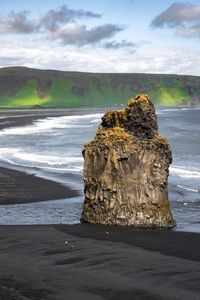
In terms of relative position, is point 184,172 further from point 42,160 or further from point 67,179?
point 42,160

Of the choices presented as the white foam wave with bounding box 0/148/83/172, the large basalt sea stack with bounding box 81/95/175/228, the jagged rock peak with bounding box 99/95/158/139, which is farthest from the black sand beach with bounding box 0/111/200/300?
the white foam wave with bounding box 0/148/83/172

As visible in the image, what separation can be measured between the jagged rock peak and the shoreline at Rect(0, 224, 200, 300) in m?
2.77

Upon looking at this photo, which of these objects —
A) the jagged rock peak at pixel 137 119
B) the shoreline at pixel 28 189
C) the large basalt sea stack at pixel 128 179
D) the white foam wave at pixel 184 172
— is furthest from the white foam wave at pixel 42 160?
the large basalt sea stack at pixel 128 179

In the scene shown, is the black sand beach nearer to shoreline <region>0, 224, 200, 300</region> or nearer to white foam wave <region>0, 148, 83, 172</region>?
shoreline <region>0, 224, 200, 300</region>

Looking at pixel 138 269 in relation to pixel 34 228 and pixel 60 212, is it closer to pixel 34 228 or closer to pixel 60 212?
pixel 34 228

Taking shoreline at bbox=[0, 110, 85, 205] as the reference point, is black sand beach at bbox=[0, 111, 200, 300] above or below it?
above

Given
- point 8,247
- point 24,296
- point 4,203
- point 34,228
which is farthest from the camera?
point 4,203

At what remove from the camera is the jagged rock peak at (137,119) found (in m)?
12.4

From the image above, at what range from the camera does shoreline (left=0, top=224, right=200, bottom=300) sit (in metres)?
7.13

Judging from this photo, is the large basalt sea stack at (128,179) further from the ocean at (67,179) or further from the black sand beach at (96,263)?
the ocean at (67,179)

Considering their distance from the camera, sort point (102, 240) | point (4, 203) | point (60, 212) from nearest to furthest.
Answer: point (102, 240) → point (60, 212) → point (4, 203)

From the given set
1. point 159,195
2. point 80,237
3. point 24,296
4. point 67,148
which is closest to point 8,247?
point 80,237

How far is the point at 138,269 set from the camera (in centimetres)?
824

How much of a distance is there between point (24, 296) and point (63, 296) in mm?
604
